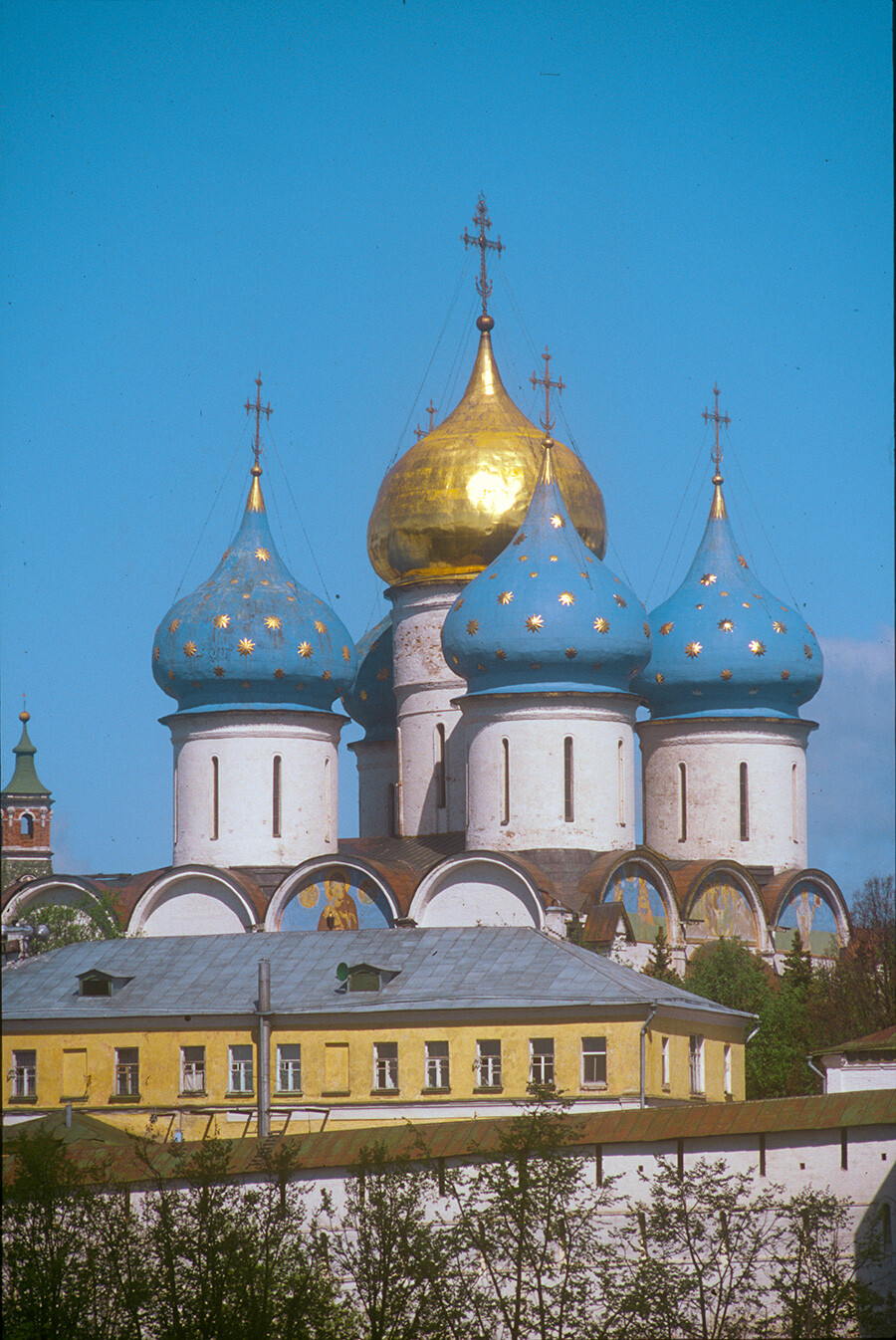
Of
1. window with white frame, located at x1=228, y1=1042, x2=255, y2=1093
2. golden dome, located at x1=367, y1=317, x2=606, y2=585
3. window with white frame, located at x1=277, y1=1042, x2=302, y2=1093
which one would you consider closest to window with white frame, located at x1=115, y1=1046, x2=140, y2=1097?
window with white frame, located at x1=228, y1=1042, x2=255, y2=1093

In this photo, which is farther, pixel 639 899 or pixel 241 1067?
pixel 639 899

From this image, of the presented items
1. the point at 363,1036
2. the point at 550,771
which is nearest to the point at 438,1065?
the point at 363,1036

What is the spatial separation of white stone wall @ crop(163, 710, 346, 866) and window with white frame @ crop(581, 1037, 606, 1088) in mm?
10662

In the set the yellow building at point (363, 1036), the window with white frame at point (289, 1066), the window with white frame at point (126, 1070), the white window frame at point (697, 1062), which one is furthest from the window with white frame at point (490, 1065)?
the window with white frame at point (126, 1070)

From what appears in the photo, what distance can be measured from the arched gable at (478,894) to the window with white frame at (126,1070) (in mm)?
6641

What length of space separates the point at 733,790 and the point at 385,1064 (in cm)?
1198

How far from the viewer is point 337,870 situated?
107 ft

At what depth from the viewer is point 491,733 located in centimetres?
3219

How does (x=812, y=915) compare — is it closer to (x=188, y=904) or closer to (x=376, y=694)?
(x=376, y=694)

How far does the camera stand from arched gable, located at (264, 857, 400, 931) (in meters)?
32.4

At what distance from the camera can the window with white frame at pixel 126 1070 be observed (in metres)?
25.4

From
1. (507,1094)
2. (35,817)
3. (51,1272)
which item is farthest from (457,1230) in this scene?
(35,817)

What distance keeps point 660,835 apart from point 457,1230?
65.1ft

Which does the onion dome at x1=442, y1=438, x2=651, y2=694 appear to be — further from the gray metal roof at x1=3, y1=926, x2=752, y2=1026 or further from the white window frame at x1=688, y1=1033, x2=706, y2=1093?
the white window frame at x1=688, y1=1033, x2=706, y2=1093
